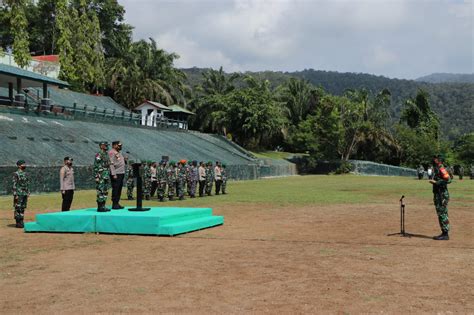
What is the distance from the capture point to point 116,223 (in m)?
14.0

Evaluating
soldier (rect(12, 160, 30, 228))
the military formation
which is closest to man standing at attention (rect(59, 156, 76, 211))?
soldier (rect(12, 160, 30, 228))

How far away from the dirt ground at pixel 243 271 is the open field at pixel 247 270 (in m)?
0.02

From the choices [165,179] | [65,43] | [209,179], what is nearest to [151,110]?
[65,43]

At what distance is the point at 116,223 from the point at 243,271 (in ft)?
18.8

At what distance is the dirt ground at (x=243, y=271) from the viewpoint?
23.5 ft

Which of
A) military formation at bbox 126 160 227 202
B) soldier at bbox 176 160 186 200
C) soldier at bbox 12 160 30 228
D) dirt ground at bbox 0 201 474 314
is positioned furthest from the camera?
soldier at bbox 176 160 186 200

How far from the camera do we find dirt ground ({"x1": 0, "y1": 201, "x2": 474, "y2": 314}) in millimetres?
7164

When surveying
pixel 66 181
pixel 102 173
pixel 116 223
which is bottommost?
pixel 116 223

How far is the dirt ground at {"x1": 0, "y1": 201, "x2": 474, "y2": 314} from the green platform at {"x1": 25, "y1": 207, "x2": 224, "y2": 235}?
13.8 inches

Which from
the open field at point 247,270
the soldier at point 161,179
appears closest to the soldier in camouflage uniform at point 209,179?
the soldier at point 161,179

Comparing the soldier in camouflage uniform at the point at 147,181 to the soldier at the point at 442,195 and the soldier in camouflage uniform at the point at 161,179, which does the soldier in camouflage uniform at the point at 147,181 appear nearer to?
the soldier in camouflage uniform at the point at 161,179

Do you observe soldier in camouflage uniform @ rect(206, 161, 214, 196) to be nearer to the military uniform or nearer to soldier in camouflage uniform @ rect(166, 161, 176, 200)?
soldier in camouflage uniform @ rect(166, 161, 176, 200)

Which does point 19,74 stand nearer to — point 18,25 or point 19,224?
point 18,25

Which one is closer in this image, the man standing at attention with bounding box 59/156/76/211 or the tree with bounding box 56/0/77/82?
the man standing at attention with bounding box 59/156/76/211
